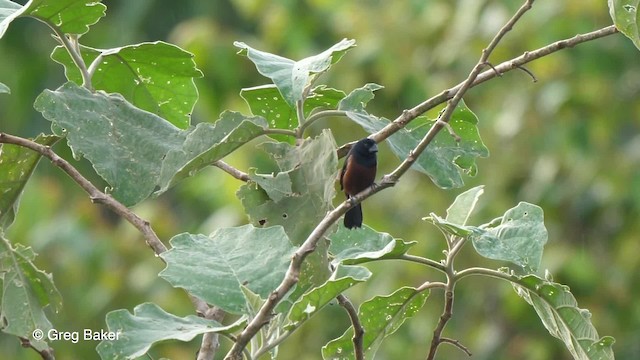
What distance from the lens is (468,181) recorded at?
6.20m

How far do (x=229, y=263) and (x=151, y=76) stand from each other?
2.01ft

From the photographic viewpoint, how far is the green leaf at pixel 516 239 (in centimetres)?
163

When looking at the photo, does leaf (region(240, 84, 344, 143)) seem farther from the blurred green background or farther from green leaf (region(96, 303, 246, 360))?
the blurred green background

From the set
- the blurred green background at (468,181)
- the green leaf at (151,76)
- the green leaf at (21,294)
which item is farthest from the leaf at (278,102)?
the blurred green background at (468,181)

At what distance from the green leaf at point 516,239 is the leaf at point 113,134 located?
21.0 inches

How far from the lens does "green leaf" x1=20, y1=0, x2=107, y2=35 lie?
1.80m

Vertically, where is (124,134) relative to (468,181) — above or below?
above

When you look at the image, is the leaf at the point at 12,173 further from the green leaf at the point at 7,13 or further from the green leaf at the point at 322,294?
the green leaf at the point at 322,294

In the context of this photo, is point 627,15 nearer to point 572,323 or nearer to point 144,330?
point 572,323

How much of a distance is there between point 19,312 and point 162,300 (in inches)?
189

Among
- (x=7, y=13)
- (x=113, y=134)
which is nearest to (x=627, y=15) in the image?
(x=113, y=134)

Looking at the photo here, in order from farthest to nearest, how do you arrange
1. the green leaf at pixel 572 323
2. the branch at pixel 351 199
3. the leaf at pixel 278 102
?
1. the leaf at pixel 278 102
2. the green leaf at pixel 572 323
3. the branch at pixel 351 199

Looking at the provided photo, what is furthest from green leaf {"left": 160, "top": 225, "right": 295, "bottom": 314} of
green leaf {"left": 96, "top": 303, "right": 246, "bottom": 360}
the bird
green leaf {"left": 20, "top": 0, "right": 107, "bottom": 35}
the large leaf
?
the bird

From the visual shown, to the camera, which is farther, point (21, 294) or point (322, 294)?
point (21, 294)
